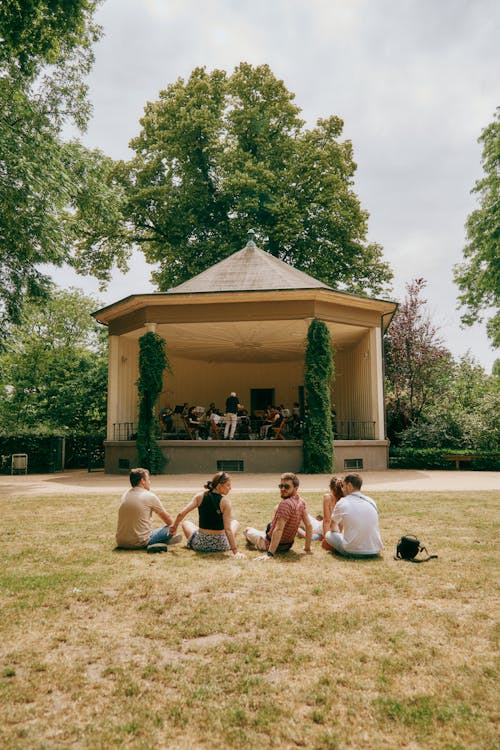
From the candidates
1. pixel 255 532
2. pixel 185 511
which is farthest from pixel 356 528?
pixel 185 511

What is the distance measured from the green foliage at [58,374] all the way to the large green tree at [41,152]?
5.22 meters

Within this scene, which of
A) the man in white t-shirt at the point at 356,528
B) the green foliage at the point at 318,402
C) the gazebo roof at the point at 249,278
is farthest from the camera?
the gazebo roof at the point at 249,278

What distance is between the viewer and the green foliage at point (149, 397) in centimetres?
1485

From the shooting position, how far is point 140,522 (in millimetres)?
5777

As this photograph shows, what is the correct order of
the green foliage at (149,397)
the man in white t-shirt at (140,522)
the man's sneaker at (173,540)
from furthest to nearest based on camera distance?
1. the green foliage at (149,397)
2. the man's sneaker at (173,540)
3. the man in white t-shirt at (140,522)

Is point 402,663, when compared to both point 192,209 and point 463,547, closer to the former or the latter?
point 463,547

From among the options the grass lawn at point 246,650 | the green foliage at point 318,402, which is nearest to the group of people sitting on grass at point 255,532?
the grass lawn at point 246,650

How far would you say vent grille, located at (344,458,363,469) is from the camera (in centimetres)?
1573

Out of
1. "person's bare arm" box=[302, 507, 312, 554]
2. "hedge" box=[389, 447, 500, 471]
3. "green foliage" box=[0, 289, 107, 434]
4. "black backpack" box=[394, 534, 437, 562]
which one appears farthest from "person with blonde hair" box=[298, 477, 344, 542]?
"green foliage" box=[0, 289, 107, 434]

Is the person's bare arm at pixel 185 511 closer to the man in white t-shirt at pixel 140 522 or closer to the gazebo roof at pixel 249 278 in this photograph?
the man in white t-shirt at pixel 140 522

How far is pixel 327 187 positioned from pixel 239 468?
1599 centimetres

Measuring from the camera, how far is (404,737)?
228 cm

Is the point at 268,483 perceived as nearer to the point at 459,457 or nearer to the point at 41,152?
the point at 459,457

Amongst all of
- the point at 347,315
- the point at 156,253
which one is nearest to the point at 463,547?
the point at 347,315
